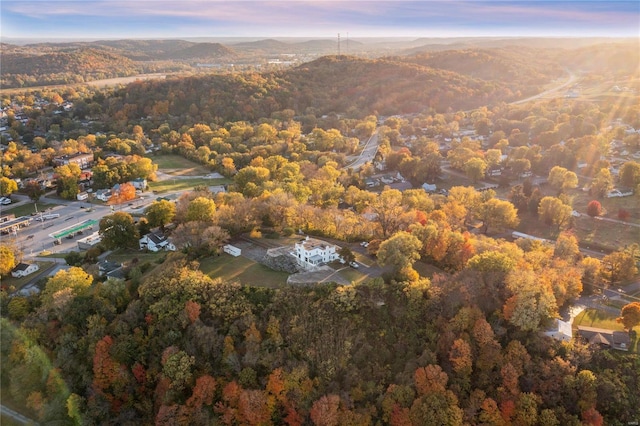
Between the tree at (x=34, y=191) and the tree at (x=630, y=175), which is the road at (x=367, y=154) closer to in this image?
the tree at (x=630, y=175)

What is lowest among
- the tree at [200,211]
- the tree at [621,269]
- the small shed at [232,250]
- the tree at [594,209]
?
the tree at [594,209]

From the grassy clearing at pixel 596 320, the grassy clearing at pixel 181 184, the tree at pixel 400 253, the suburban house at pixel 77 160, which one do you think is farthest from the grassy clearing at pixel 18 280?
the grassy clearing at pixel 596 320

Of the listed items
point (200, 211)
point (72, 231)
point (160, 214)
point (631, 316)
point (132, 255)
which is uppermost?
point (200, 211)

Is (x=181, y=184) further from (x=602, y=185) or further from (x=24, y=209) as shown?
(x=602, y=185)

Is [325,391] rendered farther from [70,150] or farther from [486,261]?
[70,150]

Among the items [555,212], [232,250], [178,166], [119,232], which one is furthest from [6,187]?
[555,212]

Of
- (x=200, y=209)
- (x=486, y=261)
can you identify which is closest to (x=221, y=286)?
(x=200, y=209)

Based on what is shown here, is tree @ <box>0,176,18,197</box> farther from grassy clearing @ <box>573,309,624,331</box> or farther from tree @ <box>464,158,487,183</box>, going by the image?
grassy clearing @ <box>573,309,624,331</box>
